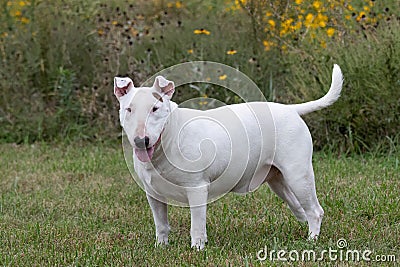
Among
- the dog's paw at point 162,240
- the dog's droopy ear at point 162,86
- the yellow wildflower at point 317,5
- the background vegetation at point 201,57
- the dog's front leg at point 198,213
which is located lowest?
the background vegetation at point 201,57

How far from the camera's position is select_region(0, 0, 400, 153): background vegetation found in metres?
7.07

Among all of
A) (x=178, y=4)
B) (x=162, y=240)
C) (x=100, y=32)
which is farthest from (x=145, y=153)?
(x=178, y=4)

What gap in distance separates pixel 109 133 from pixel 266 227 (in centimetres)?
383

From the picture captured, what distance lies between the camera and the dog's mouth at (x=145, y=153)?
12.3 ft

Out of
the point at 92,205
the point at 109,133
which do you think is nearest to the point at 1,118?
the point at 109,133

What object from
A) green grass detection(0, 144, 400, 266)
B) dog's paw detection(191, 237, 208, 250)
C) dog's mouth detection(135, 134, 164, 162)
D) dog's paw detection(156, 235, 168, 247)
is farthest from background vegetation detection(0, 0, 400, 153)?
dog's mouth detection(135, 134, 164, 162)

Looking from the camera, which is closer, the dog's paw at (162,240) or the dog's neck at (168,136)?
the dog's neck at (168,136)

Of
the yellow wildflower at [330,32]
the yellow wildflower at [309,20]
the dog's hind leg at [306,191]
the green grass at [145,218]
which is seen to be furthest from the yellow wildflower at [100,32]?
the dog's hind leg at [306,191]

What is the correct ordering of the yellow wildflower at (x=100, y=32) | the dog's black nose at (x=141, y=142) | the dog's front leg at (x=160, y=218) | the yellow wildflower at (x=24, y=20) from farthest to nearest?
the yellow wildflower at (x=24, y=20)
the yellow wildflower at (x=100, y=32)
the dog's front leg at (x=160, y=218)
the dog's black nose at (x=141, y=142)

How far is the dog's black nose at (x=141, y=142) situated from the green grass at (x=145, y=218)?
0.68 m

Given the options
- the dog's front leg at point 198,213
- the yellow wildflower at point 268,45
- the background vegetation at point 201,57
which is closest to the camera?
the dog's front leg at point 198,213

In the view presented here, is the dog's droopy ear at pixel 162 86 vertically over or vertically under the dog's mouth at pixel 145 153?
over

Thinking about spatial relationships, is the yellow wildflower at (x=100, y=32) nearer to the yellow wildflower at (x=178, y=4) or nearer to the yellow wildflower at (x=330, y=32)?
the yellow wildflower at (x=178, y=4)
